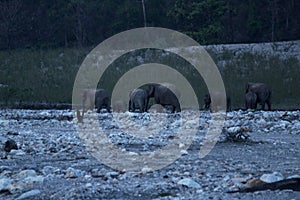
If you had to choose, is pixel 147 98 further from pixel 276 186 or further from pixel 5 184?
pixel 276 186

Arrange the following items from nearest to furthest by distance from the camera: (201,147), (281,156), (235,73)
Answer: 1. (281,156)
2. (201,147)
3. (235,73)

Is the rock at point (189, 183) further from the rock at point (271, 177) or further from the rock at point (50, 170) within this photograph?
the rock at point (50, 170)

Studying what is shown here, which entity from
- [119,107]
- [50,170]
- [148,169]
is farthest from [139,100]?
[148,169]

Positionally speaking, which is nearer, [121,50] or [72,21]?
[121,50]

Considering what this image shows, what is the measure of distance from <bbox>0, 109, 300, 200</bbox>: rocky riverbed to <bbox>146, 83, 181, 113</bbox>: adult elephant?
13022 mm

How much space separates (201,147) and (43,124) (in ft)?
29.4

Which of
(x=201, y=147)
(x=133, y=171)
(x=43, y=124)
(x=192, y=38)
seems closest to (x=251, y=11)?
(x=192, y=38)

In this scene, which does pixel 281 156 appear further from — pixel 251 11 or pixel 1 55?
pixel 251 11

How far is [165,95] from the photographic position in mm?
30156

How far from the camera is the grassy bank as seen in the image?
38125mm

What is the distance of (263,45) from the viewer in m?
46.4

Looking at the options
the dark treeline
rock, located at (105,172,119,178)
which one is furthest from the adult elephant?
the dark treeline

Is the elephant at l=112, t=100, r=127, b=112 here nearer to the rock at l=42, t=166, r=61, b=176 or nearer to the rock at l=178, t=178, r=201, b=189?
the rock at l=42, t=166, r=61, b=176

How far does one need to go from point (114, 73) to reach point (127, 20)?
15588mm
